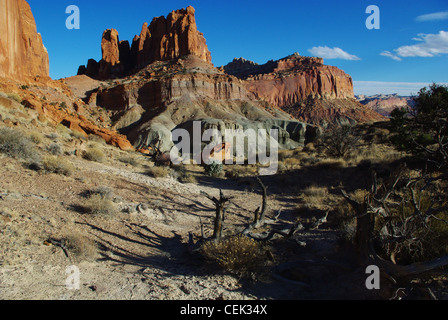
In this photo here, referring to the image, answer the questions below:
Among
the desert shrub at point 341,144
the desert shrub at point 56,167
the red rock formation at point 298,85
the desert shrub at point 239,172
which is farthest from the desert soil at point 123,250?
the red rock formation at point 298,85

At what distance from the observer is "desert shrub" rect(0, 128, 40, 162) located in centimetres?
892

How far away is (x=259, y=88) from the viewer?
107000 mm

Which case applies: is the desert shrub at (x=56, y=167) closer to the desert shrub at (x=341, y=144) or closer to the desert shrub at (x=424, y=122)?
the desert shrub at (x=424, y=122)

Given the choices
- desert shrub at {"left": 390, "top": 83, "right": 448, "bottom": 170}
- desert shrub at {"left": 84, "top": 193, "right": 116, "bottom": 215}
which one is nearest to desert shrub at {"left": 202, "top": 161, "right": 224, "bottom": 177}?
desert shrub at {"left": 84, "top": 193, "right": 116, "bottom": 215}

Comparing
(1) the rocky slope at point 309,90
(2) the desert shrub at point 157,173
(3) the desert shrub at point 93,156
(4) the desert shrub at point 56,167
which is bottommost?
(2) the desert shrub at point 157,173

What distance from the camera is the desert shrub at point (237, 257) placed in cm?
495

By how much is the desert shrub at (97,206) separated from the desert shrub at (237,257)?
11.1 feet

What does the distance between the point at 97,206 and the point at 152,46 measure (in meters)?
87.5

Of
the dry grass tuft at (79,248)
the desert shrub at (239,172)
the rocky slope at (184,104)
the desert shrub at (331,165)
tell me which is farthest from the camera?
the rocky slope at (184,104)

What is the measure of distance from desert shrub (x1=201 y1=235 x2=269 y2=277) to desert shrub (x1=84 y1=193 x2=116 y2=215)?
3.39 meters

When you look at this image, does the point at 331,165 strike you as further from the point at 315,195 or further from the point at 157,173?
the point at 157,173

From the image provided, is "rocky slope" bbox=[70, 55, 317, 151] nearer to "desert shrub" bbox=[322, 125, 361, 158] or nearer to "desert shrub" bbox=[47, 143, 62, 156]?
"desert shrub" bbox=[322, 125, 361, 158]
